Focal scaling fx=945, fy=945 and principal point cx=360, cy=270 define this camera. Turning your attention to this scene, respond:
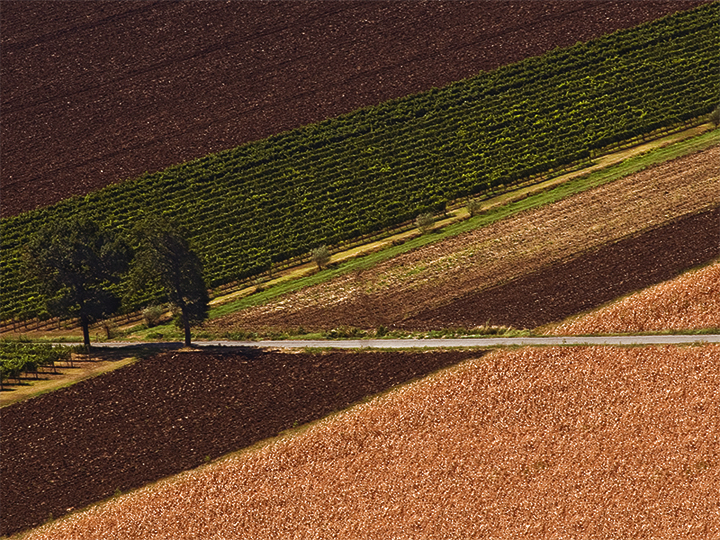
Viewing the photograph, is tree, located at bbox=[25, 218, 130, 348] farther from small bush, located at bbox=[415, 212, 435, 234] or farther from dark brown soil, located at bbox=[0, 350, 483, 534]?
small bush, located at bbox=[415, 212, 435, 234]

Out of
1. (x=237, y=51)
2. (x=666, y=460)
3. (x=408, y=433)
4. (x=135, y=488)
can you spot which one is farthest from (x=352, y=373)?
(x=237, y=51)

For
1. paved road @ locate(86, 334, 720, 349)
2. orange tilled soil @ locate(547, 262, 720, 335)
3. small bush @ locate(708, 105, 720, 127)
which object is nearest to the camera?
paved road @ locate(86, 334, 720, 349)

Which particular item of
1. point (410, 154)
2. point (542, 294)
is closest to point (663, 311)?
point (542, 294)

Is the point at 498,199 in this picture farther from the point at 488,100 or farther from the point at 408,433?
the point at 408,433

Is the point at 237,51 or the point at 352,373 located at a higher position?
the point at 237,51

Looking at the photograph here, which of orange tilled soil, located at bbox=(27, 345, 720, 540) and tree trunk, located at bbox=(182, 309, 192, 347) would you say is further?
tree trunk, located at bbox=(182, 309, 192, 347)

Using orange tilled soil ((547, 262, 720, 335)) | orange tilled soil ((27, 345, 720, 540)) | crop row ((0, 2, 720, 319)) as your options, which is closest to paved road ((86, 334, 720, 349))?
orange tilled soil ((547, 262, 720, 335))
